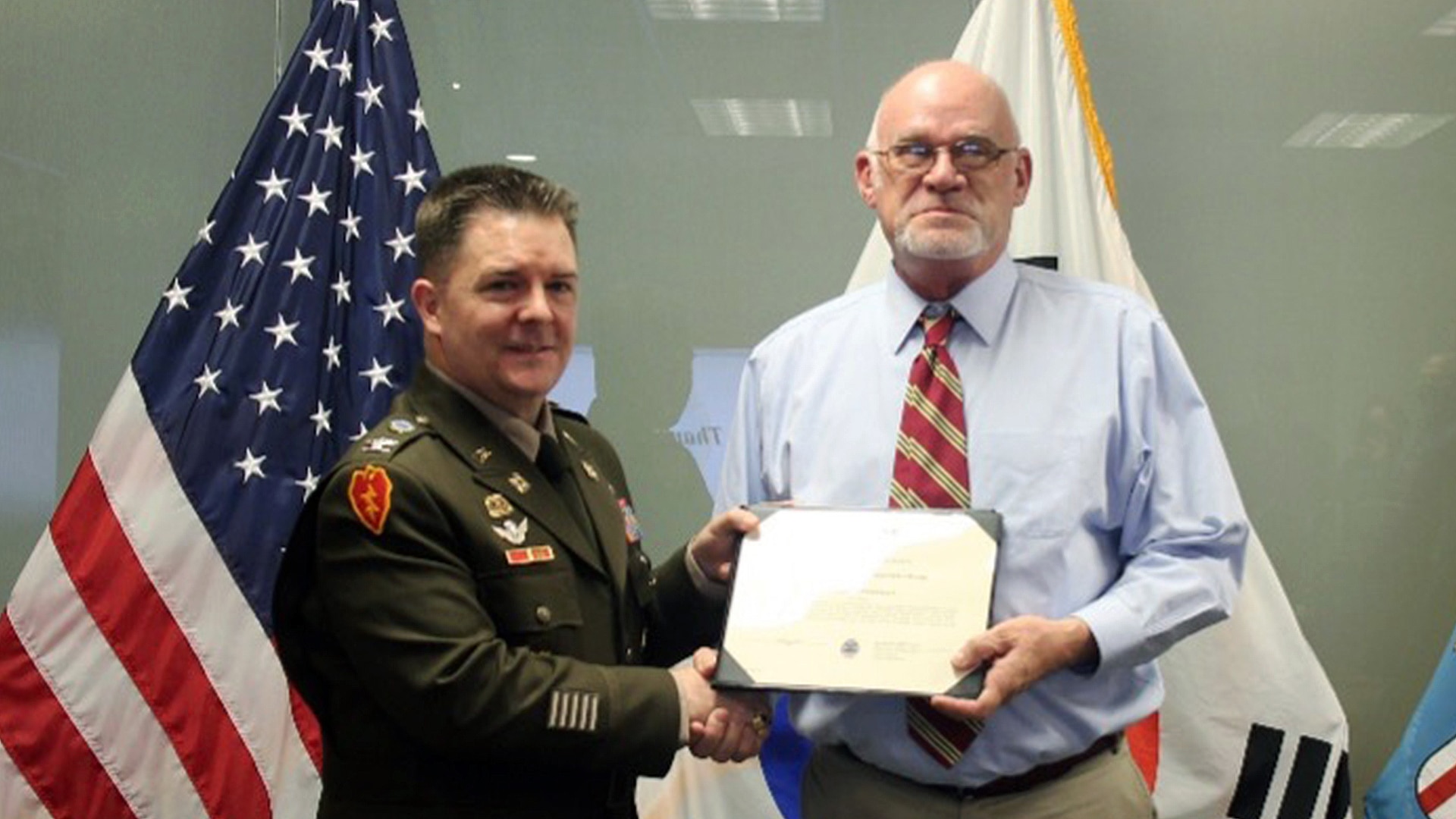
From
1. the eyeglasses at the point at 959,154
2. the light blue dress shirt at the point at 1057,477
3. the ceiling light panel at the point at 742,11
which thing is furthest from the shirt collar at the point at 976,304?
the ceiling light panel at the point at 742,11

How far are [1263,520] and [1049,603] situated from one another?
66.5 inches

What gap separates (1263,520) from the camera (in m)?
3.50

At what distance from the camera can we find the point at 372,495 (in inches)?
71.3

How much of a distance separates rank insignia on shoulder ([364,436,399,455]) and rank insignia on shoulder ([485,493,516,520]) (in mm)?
138

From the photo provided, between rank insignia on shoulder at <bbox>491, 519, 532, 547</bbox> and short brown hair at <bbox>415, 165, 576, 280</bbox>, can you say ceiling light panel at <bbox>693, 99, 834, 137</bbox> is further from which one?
rank insignia on shoulder at <bbox>491, 519, 532, 547</bbox>

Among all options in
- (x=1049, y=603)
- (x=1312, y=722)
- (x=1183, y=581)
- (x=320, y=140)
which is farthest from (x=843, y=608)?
(x=320, y=140)

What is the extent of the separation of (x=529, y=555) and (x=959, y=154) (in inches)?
34.8

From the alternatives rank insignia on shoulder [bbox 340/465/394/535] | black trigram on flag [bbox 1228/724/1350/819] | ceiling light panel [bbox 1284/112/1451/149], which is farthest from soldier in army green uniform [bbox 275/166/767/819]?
ceiling light panel [bbox 1284/112/1451/149]

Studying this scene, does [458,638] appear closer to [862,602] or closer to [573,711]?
[573,711]

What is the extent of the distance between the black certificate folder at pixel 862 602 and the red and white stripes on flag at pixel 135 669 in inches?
57.0

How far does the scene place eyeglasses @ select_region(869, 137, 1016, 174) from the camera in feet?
7.13

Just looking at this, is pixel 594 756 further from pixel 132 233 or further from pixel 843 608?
pixel 132 233

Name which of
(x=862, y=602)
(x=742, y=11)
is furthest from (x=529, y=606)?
(x=742, y=11)

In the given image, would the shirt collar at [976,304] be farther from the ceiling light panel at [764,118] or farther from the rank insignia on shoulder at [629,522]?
the ceiling light panel at [764,118]
